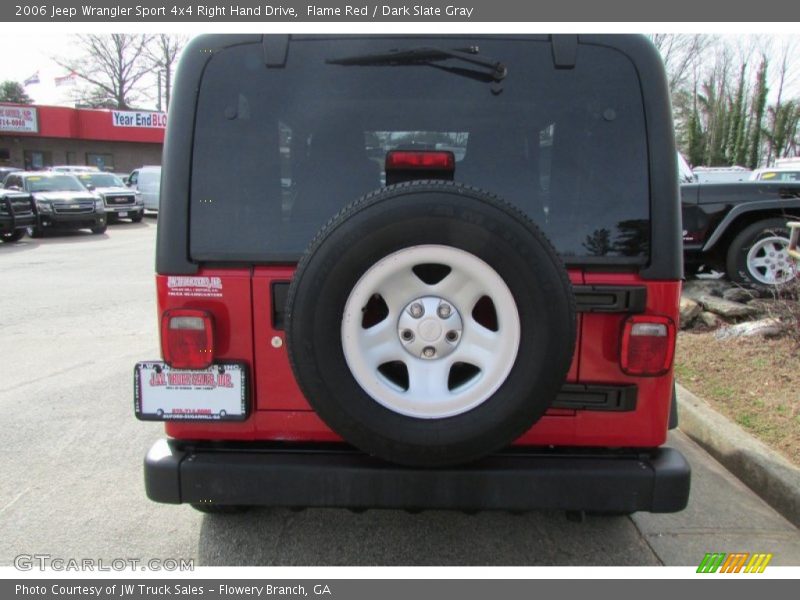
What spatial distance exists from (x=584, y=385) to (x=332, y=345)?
3.38ft

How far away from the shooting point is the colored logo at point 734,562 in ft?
9.26

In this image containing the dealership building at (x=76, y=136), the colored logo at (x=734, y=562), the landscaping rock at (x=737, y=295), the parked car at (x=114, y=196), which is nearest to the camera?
the colored logo at (x=734, y=562)

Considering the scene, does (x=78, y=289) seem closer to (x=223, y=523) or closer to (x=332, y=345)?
(x=223, y=523)

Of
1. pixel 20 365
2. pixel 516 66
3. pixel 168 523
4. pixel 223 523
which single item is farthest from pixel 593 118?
pixel 20 365

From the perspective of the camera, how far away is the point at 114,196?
72.0 ft

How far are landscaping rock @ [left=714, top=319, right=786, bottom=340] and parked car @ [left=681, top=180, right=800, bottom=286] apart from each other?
1.10 metres

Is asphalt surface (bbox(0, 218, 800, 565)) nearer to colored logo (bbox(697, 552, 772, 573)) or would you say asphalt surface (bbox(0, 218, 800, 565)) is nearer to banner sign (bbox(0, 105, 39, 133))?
colored logo (bbox(697, 552, 772, 573))

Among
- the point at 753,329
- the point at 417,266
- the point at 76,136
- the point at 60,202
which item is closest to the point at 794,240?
the point at 753,329

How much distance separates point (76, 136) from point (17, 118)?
3.06 m

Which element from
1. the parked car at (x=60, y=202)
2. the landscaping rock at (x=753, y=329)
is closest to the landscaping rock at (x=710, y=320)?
Answer: the landscaping rock at (x=753, y=329)

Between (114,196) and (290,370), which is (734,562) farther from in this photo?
(114,196)

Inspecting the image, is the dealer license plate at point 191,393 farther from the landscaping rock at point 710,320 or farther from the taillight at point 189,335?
the landscaping rock at point 710,320

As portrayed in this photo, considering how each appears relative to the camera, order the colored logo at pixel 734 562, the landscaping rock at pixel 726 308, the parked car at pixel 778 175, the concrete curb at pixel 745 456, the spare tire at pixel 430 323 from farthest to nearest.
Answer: the parked car at pixel 778 175
the landscaping rock at pixel 726 308
the concrete curb at pixel 745 456
the colored logo at pixel 734 562
the spare tire at pixel 430 323

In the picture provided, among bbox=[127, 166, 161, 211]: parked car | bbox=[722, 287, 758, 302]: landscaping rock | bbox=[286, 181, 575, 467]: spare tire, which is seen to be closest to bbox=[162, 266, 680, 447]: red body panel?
bbox=[286, 181, 575, 467]: spare tire
